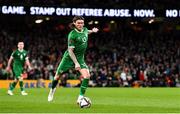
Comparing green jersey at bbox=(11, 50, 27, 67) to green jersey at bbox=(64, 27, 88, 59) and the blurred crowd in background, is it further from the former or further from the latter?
the blurred crowd in background

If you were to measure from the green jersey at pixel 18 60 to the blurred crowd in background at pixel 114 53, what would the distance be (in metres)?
13.8

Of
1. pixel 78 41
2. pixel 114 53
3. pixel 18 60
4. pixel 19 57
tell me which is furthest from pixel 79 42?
pixel 114 53

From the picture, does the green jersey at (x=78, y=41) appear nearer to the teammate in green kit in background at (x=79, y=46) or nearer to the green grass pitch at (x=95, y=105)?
the teammate in green kit in background at (x=79, y=46)

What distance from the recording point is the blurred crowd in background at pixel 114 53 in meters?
40.8

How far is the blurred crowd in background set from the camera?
40.8m

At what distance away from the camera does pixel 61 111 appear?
1420cm

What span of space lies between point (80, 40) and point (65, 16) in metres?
26.3

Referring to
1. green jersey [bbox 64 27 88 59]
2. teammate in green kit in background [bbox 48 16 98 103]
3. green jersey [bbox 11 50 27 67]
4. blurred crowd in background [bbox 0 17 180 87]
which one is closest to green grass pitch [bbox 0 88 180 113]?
teammate in green kit in background [bbox 48 16 98 103]

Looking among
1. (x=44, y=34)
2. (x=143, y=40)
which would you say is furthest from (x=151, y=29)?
(x=44, y=34)

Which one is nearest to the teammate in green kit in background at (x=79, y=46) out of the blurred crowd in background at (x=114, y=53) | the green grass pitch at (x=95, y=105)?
the green grass pitch at (x=95, y=105)

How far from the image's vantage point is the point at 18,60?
2420 cm

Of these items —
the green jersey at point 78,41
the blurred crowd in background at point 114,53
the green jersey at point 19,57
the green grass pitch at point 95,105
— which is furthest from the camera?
the blurred crowd in background at point 114,53

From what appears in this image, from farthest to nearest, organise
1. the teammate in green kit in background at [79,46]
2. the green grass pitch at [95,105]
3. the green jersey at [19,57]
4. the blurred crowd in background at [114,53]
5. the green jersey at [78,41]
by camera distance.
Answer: the blurred crowd in background at [114,53], the green jersey at [19,57], the green jersey at [78,41], the teammate in green kit in background at [79,46], the green grass pitch at [95,105]

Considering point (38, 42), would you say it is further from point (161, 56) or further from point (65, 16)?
point (161, 56)
